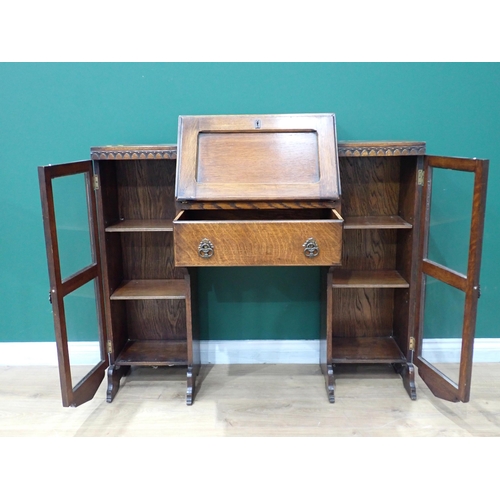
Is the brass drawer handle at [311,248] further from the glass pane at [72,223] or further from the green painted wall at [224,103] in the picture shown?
the glass pane at [72,223]

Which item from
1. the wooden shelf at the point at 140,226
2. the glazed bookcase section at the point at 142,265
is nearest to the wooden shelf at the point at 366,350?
the glazed bookcase section at the point at 142,265

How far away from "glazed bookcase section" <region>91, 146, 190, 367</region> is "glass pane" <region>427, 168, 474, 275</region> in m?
1.10

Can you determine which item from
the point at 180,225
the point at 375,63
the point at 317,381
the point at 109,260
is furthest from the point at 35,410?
the point at 375,63

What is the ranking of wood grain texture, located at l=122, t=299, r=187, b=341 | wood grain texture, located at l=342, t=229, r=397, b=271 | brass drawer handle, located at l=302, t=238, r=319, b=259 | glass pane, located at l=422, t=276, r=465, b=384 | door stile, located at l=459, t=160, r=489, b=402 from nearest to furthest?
door stile, located at l=459, t=160, r=489, b=402 → brass drawer handle, located at l=302, t=238, r=319, b=259 → glass pane, located at l=422, t=276, r=465, b=384 → wood grain texture, located at l=342, t=229, r=397, b=271 → wood grain texture, located at l=122, t=299, r=187, b=341

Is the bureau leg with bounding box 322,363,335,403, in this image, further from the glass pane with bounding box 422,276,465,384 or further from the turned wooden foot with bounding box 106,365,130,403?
the turned wooden foot with bounding box 106,365,130,403

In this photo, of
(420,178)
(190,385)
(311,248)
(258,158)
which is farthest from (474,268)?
(190,385)

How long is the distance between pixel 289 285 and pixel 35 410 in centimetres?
136

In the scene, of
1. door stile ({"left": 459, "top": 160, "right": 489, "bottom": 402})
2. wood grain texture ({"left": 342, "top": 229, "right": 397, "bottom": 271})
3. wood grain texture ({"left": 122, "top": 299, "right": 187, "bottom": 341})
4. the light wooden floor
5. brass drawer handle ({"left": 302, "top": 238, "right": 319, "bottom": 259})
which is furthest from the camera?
wood grain texture ({"left": 122, "top": 299, "right": 187, "bottom": 341})

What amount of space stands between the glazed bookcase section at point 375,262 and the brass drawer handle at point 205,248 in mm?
657

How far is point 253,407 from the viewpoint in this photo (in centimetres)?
225

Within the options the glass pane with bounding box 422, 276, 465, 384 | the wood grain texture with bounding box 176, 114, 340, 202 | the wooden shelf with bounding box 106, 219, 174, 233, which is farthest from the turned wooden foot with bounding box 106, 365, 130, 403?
the glass pane with bounding box 422, 276, 465, 384

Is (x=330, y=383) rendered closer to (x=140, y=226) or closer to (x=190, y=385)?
(x=190, y=385)

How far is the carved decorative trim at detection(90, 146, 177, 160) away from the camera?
6.95 ft

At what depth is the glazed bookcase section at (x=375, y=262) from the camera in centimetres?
226
